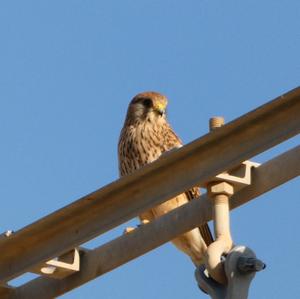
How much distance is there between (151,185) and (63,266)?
79 cm

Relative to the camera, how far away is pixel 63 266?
640 centimetres

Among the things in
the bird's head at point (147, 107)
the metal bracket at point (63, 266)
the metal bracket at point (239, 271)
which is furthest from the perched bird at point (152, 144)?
the metal bracket at point (239, 271)

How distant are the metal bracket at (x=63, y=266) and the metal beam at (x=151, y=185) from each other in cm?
13

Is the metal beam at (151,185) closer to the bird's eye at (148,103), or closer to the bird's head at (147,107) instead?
the bird's head at (147,107)

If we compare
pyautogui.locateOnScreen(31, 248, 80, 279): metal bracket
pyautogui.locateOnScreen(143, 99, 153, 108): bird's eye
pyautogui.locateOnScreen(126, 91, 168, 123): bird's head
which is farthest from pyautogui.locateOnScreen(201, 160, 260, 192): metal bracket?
pyautogui.locateOnScreen(143, 99, 153, 108): bird's eye

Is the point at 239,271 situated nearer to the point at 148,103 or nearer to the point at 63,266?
the point at 63,266

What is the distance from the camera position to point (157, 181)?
5.86 m

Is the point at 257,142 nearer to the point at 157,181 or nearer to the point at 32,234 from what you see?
the point at 157,181

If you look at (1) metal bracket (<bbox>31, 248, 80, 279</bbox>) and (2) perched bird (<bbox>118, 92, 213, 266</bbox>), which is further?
(2) perched bird (<bbox>118, 92, 213, 266</bbox>)

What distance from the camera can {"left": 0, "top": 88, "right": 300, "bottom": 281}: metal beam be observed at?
5.50 m

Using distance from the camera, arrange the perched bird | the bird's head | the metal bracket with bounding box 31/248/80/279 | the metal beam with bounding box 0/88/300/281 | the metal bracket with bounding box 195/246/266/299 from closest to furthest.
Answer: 1. the metal bracket with bounding box 195/246/266/299
2. the metal beam with bounding box 0/88/300/281
3. the metal bracket with bounding box 31/248/80/279
4. the perched bird
5. the bird's head

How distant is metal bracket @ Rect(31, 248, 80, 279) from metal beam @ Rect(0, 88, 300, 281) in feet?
0.42

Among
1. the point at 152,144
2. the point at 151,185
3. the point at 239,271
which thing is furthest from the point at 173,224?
the point at 152,144

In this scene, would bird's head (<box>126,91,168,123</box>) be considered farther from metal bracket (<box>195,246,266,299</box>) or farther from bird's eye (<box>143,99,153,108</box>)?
metal bracket (<box>195,246,266,299</box>)
